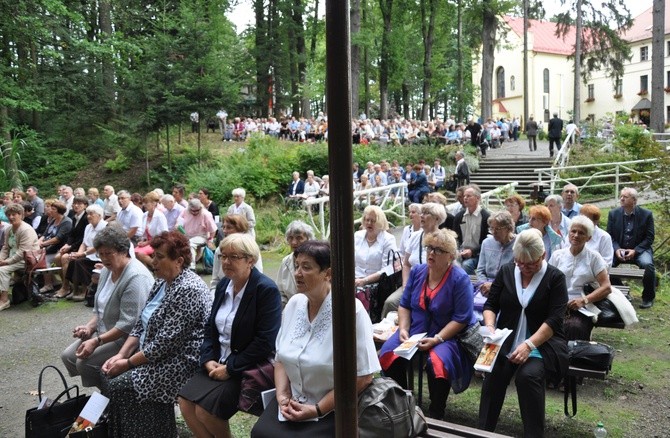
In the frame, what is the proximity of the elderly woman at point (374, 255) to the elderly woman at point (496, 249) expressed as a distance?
1000 millimetres

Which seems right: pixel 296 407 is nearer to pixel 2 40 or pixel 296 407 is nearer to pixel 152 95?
pixel 152 95

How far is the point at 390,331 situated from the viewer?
5258 millimetres

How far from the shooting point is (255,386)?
13.3ft

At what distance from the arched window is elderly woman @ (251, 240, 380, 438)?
210 feet

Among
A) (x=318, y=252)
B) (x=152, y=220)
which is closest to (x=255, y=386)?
(x=318, y=252)

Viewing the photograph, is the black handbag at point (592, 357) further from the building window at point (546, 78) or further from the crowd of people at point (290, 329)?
the building window at point (546, 78)

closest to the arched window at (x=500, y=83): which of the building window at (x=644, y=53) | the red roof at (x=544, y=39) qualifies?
the red roof at (x=544, y=39)

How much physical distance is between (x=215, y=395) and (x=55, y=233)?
315 inches

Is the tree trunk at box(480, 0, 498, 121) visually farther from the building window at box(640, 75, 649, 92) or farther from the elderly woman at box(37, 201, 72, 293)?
the building window at box(640, 75, 649, 92)

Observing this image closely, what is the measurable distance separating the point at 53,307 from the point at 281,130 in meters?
20.0

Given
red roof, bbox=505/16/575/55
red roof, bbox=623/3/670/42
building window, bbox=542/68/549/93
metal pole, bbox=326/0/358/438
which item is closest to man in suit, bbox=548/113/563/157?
metal pole, bbox=326/0/358/438

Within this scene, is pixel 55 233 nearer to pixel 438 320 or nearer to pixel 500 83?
pixel 438 320

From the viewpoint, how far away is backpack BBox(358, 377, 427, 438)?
11.0ft

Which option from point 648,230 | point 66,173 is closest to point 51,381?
point 648,230
